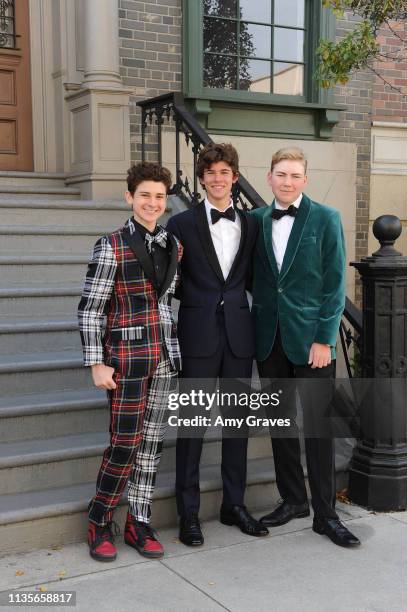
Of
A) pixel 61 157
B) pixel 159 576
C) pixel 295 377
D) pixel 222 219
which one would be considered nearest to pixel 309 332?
pixel 295 377

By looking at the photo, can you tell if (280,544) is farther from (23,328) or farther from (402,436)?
(23,328)

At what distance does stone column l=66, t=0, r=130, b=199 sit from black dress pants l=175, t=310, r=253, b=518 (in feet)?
10.8

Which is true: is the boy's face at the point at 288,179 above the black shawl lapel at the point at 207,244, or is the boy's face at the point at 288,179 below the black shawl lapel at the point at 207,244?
above

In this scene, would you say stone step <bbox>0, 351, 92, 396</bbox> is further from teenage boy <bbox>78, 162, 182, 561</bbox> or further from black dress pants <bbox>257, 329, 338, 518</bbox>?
black dress pants <bbox>257, 329, 338, 518</bbox>

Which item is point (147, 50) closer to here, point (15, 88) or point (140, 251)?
point (15, 88)

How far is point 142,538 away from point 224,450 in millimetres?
617

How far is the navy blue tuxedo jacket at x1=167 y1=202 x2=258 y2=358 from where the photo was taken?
364 cm

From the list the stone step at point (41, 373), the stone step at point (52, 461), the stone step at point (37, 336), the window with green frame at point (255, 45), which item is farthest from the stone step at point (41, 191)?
the stone step at point (52, 461)

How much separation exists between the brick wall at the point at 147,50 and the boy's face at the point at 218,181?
3.86m

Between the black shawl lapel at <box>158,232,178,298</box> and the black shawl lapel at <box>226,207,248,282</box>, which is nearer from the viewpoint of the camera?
the black shawl lapel at <box>158,232,178,298</box>

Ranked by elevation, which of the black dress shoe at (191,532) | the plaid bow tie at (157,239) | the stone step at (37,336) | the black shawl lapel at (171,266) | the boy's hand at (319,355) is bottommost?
the black dress shoe at (191,532)

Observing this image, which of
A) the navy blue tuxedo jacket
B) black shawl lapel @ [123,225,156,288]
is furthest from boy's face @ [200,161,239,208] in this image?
black shawl lapel @ [123,225,156,288]

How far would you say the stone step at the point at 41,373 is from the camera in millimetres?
4402

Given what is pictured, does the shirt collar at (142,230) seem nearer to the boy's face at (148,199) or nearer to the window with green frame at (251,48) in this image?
the boy's face at (148,199)
